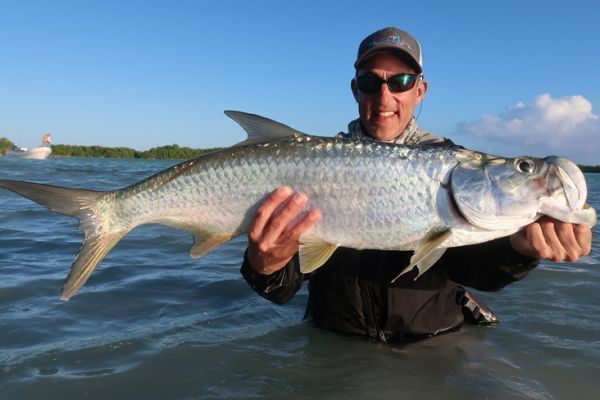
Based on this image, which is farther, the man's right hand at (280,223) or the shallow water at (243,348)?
the shallow water at (243,348)

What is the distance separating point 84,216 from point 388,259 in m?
2.40

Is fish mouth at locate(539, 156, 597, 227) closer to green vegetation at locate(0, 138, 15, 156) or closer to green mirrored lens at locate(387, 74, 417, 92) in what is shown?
green mirrored lens at locate(387, 74, 417, 92)

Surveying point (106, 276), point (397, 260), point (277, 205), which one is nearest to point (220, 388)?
point (277, 205)

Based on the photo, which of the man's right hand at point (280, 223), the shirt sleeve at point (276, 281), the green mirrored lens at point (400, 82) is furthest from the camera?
the green mirrored lens at point (400, 82)

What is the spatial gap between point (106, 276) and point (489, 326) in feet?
15.4

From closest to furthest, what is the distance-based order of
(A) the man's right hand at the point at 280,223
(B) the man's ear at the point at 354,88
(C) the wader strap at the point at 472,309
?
(A) the man's right hand at the point at 280,223, (C) the wader strap at the point at 472,309, (B) the man's ear at the point at 354,88

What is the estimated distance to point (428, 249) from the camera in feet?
10.6

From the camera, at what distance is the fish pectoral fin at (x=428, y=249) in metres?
3.24

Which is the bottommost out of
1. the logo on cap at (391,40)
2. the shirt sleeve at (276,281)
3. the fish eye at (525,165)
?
the shirt sleeve at (276,281)

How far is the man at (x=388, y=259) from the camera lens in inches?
132

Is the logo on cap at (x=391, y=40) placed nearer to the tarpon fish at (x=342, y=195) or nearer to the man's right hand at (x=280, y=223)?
the tarpon fish at (x=342, y=195)

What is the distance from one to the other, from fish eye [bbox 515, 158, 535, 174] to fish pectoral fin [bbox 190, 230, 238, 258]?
6.42ft

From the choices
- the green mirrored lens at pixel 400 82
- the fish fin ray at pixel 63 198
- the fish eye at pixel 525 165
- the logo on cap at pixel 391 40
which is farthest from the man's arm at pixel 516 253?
the fish fin ray at pixel 63 198

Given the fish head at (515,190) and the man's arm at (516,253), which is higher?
the fish head at (515,190)
